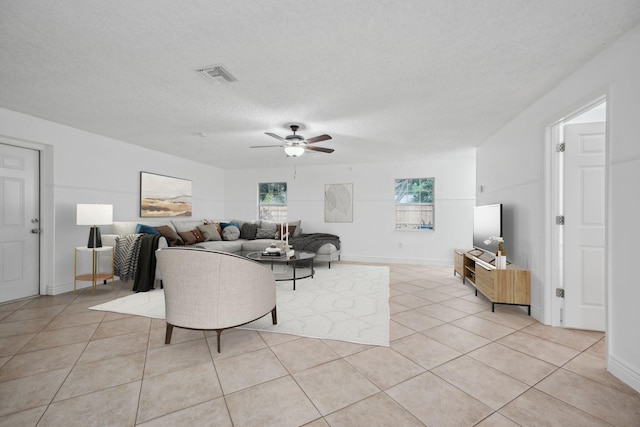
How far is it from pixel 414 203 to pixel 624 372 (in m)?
4.93

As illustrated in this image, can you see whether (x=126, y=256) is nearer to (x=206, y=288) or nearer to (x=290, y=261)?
(x=290, y=261)

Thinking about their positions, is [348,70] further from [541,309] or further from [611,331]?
[541,309]

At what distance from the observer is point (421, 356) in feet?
7.41

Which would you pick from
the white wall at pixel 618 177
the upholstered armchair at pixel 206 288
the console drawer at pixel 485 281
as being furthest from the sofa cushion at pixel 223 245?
the white wall at pixel 618 177

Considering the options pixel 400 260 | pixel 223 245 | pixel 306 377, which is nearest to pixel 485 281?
pixel 306 377

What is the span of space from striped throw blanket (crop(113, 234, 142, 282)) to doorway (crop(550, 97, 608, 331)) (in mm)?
5339

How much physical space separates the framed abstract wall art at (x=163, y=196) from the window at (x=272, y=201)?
190cm

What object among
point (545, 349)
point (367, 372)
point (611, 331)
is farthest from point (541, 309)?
point (367, 372)

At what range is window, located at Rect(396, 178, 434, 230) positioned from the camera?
657 cm

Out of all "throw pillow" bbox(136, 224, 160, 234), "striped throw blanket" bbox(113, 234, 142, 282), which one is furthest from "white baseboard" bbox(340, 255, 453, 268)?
"striped throw blanket" bbox(113, 234, 142, 282)

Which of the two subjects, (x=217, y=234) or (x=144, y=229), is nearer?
(x=144, y=229)

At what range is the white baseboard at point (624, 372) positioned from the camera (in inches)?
73.1

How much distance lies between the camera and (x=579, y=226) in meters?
2.79

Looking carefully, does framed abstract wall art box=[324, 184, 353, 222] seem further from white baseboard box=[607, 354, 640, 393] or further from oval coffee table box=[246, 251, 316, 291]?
white baseboard box=[607, 354, 640, 393]
